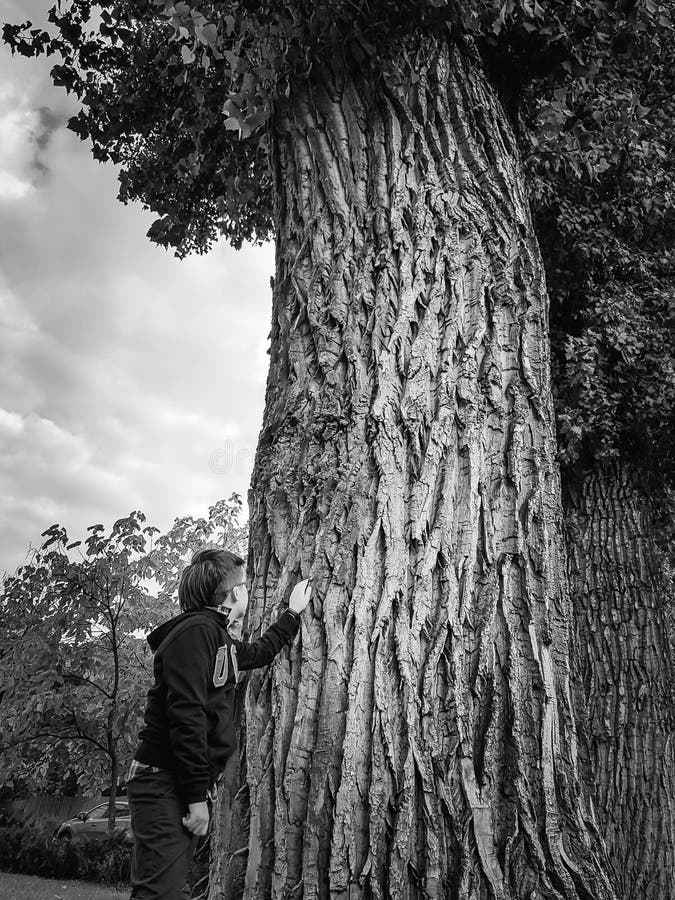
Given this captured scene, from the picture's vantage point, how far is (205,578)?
3.03m

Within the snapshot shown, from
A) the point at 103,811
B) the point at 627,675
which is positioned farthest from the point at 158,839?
the point at 103,811

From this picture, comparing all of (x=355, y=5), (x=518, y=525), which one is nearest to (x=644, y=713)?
(x=518, y=525)

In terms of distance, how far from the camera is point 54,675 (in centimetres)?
1293

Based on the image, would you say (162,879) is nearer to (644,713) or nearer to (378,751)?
(378,751)

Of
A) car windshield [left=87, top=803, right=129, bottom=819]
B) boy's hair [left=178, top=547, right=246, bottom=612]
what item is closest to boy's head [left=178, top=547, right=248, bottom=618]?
boy's hair [left=178, top=547, right=246, bottom=612]

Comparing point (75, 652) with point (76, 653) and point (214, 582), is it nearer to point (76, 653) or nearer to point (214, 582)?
point (76, 653)

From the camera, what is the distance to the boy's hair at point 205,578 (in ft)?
9.93

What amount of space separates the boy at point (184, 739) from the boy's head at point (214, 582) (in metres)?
0.18

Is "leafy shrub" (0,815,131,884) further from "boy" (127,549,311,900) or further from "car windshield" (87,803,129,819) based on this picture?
"boy" (127,549,311,900)

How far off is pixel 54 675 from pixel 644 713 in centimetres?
1096

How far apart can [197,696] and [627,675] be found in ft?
13.7

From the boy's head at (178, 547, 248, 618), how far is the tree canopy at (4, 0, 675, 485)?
2152 mm

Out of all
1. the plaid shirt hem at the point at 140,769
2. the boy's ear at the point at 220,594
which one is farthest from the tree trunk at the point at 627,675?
the plaid shirt hem at the point at 140,769

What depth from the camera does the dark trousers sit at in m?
2.52
